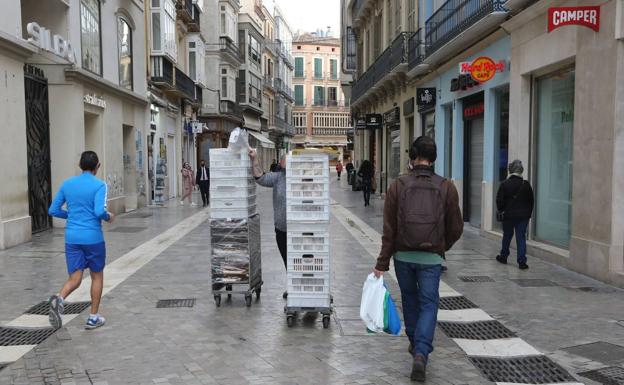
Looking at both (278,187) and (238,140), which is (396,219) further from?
(238,140)

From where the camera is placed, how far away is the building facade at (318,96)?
8194 cm

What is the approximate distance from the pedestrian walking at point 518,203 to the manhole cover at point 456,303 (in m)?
2.37

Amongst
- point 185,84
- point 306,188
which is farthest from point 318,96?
point 306,188

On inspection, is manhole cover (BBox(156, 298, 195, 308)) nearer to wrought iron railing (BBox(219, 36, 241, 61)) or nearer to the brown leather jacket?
the brown leather jacket

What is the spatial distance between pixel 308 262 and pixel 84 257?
7.42 ft

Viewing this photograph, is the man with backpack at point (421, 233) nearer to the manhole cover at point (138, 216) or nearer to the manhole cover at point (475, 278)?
the manhole cover at point (475, 278)

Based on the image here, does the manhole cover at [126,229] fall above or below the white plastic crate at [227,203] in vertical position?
below

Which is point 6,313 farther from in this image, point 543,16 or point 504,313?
point 543,16

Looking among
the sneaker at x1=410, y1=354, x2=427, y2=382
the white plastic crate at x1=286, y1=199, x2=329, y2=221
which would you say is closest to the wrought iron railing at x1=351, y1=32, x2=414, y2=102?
the white plastic crate at x1=286, y1=199, x2=329, y2=221

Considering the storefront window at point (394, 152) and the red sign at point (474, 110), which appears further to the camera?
the storefront window at point (394, 152)

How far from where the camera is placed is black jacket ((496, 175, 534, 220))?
30.6 feet

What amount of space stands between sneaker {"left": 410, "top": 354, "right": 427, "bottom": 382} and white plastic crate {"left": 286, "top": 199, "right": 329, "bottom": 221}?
196 centimetres

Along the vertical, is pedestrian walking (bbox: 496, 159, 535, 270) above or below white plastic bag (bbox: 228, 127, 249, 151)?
below

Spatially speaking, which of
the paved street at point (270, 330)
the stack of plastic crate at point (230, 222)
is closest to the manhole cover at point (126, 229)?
the paved street at point (270, 330)
